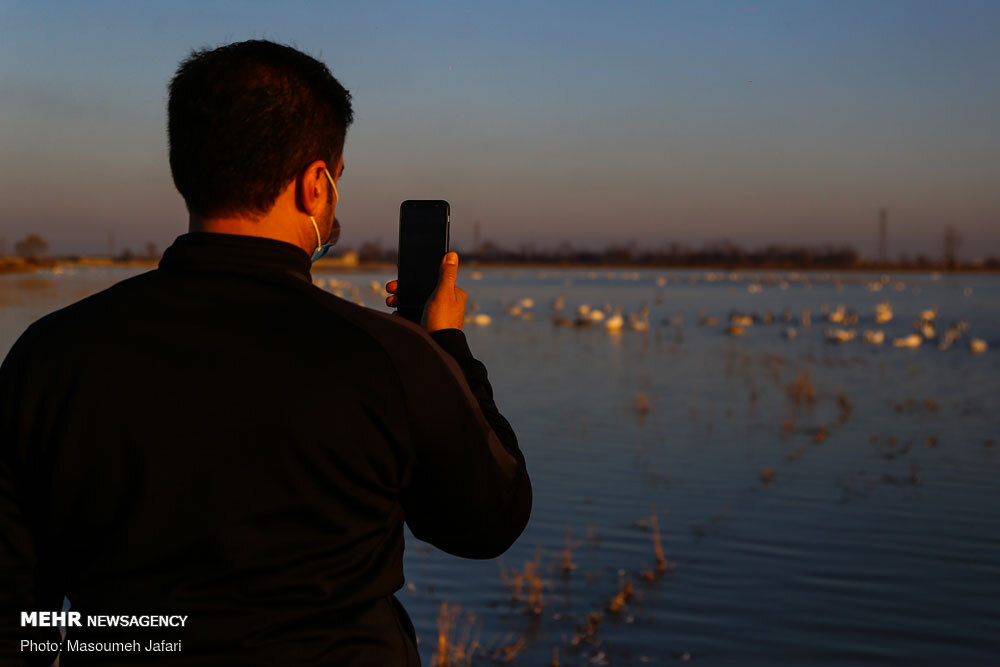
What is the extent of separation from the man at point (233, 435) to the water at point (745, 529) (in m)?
5.32

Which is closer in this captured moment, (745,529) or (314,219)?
(314,219)

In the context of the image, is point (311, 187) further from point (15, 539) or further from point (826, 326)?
point (826, 326)

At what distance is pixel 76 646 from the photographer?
1.88 meters

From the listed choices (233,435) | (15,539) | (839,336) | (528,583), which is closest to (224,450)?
(233,435)

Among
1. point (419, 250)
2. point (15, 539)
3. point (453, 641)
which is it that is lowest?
point (453, 641)

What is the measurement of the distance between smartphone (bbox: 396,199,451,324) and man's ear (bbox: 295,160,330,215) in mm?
411

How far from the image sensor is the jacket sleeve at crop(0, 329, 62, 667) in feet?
6.23

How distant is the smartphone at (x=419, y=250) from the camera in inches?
98.9

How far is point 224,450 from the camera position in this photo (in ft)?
5.98

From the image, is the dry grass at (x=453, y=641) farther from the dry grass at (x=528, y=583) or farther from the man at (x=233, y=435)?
the man at (x=233, y=435)

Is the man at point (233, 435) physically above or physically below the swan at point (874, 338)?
above

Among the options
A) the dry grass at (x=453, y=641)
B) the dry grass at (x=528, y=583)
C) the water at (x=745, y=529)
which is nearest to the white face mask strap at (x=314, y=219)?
the dry grass at (x=453, y=641)

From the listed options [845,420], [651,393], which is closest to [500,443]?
[845,420]

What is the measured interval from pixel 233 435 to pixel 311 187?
525 mm
